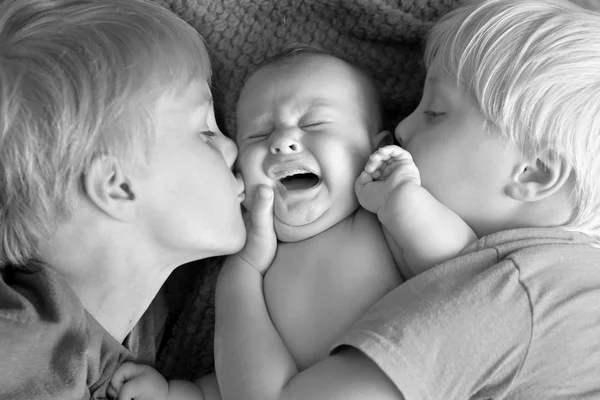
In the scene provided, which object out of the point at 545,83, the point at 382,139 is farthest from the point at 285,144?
the point at 545,83

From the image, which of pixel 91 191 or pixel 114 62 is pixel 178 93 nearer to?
pixel 114 62

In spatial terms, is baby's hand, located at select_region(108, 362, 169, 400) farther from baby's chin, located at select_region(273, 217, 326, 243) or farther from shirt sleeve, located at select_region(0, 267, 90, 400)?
baby's chin, located at select_region(273, 217, 326, 243)

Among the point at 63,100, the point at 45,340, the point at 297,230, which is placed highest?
the point at 63,100

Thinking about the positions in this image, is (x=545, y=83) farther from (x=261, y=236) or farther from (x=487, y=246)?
(x=261, y=236)

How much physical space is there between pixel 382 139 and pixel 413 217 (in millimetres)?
276

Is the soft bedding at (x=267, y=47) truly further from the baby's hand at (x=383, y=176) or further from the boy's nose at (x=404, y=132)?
the baby's hand at (x=383, y=176)

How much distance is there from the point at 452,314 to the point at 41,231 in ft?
2.21

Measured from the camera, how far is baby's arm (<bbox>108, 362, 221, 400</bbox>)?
1.22 metres

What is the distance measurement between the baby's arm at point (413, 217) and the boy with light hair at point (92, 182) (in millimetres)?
277

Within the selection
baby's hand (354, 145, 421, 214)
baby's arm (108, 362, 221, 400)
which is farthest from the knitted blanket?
baby's hand (354, 145, 421, 214)

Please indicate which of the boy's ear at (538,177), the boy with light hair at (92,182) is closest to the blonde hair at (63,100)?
the boy with light hair at (92,182)

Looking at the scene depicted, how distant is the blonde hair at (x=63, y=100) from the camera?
1.09 metres

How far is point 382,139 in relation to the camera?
1.35 meters

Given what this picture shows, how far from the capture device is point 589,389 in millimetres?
1063
